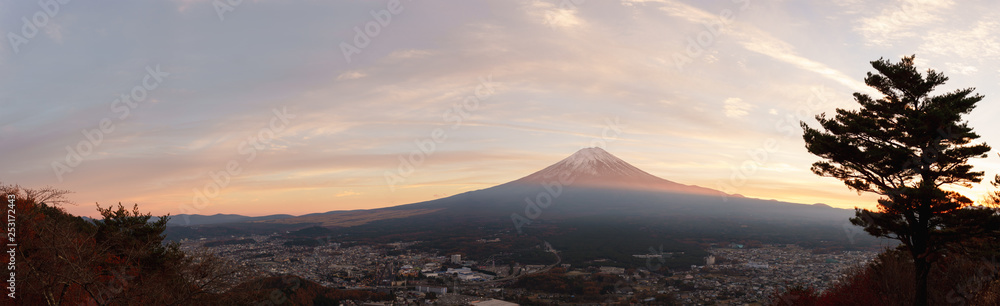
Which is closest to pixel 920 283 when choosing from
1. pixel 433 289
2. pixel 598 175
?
pixel 433 289

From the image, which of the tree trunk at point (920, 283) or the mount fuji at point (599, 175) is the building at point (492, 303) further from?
the mount fuji at point (599, 175)

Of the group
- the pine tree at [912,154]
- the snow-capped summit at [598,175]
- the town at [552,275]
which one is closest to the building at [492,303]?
the town at [552,275]

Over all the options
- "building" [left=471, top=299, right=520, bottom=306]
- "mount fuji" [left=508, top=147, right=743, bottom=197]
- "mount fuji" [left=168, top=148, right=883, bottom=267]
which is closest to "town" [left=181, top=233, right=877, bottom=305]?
"building" [left=471, top=299, right=520, bottom=306]

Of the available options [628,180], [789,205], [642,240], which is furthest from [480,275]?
[789,205]

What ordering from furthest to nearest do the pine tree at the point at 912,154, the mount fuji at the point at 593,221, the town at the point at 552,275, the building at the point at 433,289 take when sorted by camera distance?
the mount fuji at the point at 593,221 < the building at the point at 433,289 < the town at the point at 552,275 < the pine tree at the point at 912,154

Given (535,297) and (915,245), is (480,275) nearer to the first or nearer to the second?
(535,297)
